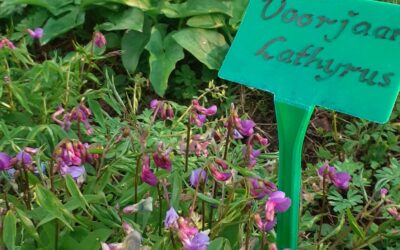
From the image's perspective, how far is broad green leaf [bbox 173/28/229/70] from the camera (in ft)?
8.06

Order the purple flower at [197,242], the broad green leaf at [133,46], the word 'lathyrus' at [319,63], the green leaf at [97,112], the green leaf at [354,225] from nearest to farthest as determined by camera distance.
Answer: the purple flower at [197,242]
the word 'lathyrus' at [319,63]
the green leaf at [354,225]
the green leaf at [97,112]
the broad green leaf at [133,46]

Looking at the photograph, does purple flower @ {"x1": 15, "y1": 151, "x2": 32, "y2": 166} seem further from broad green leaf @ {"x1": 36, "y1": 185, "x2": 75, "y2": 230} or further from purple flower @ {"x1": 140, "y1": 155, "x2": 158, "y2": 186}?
purple flower @ {"x1": 140, "y1": 155, "x2": 158, "y2": 186}

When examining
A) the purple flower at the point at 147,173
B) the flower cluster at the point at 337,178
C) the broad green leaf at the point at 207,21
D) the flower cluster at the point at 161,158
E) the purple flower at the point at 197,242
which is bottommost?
the purple flower at the point at 197,242

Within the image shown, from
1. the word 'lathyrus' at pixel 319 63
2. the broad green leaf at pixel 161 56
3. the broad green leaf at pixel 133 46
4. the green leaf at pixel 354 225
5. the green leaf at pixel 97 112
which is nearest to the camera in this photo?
the word 'lathyrus' at pixel 319 63

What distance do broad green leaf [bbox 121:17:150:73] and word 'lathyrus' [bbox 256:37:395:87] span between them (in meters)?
1.29

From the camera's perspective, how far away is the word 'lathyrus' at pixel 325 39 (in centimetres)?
114

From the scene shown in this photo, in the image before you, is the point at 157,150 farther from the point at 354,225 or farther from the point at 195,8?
the point at 195,8

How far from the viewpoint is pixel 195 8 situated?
2590 mm

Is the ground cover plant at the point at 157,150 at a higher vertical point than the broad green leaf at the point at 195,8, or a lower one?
lower

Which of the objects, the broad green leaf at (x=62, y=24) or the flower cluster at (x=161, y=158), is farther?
the broad green leaf at (x=62, y=24)

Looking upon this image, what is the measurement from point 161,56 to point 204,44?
0.16 meters

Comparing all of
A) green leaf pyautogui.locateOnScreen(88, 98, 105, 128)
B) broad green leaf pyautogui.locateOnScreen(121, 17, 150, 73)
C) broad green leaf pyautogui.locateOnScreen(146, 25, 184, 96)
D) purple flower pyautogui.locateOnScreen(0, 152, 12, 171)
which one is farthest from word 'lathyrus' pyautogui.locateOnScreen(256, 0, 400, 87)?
broad green leaf pyautogui.locateOnScreen(121, 17, 150, 73)

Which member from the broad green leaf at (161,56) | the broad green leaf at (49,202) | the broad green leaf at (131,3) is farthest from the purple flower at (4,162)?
the broad green leaf at (131,3)

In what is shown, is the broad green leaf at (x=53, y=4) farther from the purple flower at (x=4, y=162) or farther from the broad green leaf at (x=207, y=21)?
the purple flower at (x=4, y=162)
